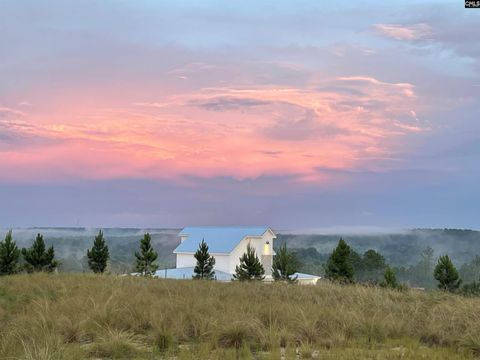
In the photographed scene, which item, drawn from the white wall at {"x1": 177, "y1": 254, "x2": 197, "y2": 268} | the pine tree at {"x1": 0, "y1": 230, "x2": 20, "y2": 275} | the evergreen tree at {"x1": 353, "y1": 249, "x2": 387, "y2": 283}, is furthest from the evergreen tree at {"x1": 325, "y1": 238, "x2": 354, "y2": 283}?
the evergreen tree at {"x1": 353, "y1": 249, "x2": 387, "y2": 283}

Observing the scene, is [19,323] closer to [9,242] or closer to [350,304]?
[350,304]

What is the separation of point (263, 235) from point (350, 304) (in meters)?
40.1

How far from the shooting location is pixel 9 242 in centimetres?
2609

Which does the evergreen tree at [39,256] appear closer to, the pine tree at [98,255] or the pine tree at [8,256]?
the pine tree at [8,256]

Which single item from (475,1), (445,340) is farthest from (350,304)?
(475,1)

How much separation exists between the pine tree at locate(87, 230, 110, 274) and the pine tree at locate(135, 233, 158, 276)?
9.57 feet

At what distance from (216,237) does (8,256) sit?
27.8 meters

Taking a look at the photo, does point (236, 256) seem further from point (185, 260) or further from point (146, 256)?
point (146, 256)

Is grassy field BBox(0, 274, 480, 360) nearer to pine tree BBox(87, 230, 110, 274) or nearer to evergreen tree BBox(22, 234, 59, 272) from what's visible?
evergreen tree BBox(22, 234, 59, 272)

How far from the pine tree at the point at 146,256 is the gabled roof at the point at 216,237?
1650cm

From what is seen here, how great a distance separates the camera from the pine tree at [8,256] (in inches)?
1006

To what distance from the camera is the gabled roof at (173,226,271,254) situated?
49.1 m

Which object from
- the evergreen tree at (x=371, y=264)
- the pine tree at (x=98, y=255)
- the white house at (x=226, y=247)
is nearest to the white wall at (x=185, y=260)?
the white house at (x=226, y=247)

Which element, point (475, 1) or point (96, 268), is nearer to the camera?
point (475, 1)
